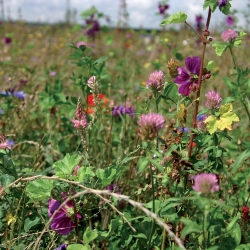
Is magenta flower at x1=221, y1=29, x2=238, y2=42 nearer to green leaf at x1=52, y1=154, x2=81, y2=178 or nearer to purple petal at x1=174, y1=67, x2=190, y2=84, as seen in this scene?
purple petal at x1=174, y1=67, x2=190, y2=84

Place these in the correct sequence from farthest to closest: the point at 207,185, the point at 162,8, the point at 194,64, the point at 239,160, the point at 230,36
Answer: the point at 162,8 → the point at 194,64 → the point at 230,36 → the point at 239,160 → the point at 207,185

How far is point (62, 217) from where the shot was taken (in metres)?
1.31

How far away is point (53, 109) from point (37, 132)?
0.56 feet

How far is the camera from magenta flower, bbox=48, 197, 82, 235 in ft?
4.23

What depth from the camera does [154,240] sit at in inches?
48.7

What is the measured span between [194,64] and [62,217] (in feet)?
2.23

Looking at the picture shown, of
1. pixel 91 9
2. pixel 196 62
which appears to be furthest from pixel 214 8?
pixel 91 9

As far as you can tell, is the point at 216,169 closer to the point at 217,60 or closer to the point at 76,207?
the point at 76,207

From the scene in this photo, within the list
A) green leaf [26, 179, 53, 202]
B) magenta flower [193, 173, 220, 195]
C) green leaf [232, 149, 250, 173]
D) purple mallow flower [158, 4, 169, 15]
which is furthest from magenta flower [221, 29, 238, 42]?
purple mallow flower [158, 4, 169, 15]

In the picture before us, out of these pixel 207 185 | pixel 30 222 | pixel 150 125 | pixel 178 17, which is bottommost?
pixel 30 222

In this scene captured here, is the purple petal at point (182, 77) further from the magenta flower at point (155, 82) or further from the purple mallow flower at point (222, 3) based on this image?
the purple mallow flower at point (222, 3)

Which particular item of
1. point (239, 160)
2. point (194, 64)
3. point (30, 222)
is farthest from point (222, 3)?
point (30, 222)

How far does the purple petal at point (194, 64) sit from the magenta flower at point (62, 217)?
616 millimetres

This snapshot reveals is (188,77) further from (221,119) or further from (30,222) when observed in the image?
(30,222)
